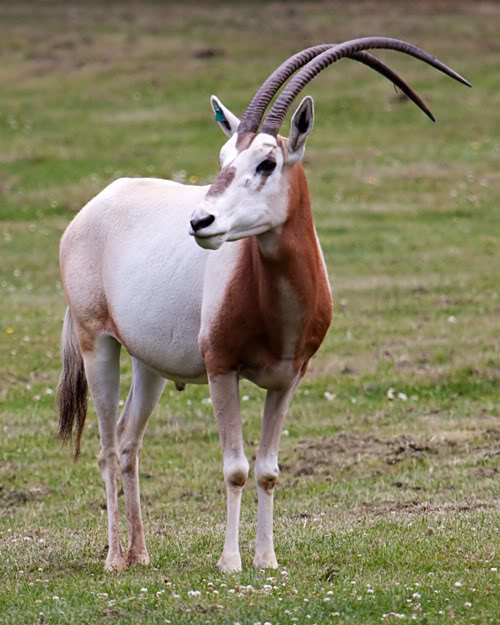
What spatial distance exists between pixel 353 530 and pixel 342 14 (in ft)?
114

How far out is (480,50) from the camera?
34.9 metres

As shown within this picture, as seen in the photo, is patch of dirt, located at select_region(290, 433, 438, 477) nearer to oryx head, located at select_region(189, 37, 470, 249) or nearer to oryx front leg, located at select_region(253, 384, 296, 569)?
oryx front leg, located at select_region(253, 384, 296, 569)

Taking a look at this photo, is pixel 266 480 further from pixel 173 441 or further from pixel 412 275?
pixel 412 275

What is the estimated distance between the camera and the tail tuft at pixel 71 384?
8.36m

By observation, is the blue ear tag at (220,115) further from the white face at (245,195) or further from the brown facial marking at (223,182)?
the brown facial marking at (223,182)

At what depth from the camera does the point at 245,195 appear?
6336 millimetres

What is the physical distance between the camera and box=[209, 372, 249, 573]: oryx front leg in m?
6.89

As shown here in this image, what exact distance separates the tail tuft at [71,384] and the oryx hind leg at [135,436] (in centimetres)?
35

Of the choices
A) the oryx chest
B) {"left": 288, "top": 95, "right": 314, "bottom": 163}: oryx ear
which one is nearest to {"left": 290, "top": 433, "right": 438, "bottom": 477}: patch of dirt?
the oryx chest

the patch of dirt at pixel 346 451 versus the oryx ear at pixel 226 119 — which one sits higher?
the oryx ear at pixel 226 119

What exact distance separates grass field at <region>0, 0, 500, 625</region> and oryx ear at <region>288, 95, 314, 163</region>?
2.27 meters

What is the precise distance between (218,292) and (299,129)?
1.02 m

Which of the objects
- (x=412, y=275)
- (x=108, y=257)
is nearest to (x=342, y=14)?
(x=412, y=275)

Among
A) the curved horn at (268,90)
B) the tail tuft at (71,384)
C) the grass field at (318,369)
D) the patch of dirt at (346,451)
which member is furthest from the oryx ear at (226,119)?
the patch of dirt at (346,451)
